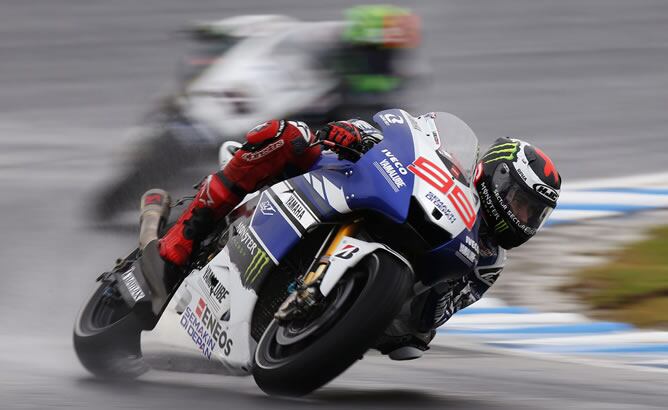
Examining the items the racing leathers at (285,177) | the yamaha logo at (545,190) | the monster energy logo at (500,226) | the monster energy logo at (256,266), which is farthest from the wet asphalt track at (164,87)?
the yamaha logo at (545,190)

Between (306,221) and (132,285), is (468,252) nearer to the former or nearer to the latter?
(306,221)

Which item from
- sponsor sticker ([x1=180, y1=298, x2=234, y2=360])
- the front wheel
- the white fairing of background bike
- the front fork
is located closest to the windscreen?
the front fork

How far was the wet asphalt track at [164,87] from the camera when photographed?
5.55 m

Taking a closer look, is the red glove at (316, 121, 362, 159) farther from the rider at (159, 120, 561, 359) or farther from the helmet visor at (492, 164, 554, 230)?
the helmet visor at (492, 164, 554, 230)

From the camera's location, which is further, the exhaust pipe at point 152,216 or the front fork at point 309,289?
the exhaust pipe at point 152,216

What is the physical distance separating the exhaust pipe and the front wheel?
1.35 meters

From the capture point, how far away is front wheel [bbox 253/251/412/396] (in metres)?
4.68

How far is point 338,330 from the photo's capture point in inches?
185

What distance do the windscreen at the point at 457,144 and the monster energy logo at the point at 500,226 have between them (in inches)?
9.5

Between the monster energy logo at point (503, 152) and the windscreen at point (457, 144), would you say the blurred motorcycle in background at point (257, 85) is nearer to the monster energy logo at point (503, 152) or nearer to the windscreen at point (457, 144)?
the windscreen at point (457, 144)

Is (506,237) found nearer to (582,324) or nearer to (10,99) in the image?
(582,324)

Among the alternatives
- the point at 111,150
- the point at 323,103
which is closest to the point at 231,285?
the point at 323,103

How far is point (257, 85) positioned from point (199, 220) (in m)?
5.13

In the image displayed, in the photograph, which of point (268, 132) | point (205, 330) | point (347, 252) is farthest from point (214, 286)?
point (347, 252)
